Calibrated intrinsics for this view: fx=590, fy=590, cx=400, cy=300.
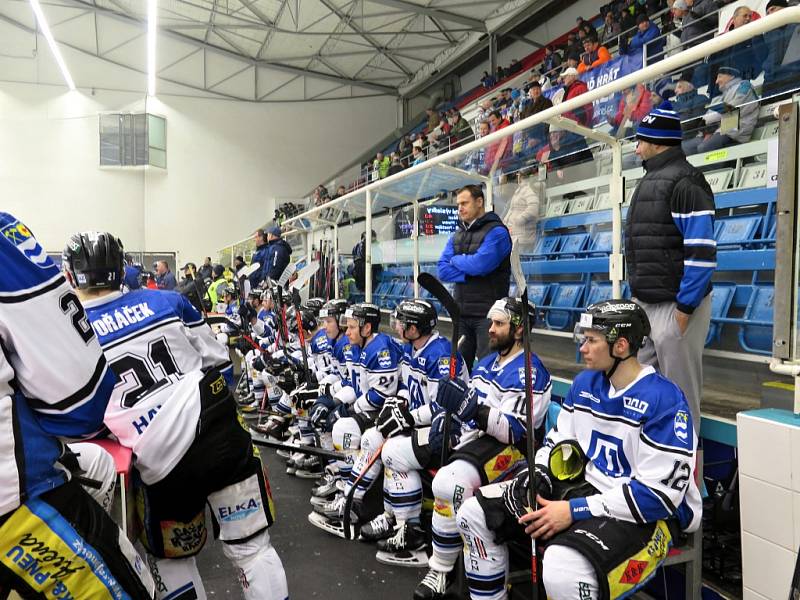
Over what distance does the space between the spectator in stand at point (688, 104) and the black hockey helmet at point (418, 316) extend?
154 centimetres

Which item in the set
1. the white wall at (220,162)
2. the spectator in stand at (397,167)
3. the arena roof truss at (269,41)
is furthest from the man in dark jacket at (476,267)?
the arena roof truss at (269,41)

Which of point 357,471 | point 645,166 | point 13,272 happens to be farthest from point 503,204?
point 13,272

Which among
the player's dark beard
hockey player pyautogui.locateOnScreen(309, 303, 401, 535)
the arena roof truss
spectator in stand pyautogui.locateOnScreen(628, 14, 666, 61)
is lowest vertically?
hockey player pyautogui.locateOnScreen(309, 303, 401, 535)

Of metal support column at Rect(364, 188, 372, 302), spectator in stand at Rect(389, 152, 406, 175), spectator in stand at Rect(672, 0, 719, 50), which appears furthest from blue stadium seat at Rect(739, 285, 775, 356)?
spectator in stand at Rect(389, 152, 406, 175)

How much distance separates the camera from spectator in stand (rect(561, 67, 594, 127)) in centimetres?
278

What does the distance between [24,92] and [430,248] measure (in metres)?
6.39

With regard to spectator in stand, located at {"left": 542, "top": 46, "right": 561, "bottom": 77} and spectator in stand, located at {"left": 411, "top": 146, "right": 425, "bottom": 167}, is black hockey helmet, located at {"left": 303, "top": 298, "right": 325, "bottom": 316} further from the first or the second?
spectator in stand, located at {"left": 542, "top": 46, "right": 561, "bottom": 77}

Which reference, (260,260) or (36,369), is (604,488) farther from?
(260,260)

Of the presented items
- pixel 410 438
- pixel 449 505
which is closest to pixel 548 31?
pixel 410 438

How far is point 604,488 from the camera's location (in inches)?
77.2

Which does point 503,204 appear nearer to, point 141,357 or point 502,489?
point 502,489

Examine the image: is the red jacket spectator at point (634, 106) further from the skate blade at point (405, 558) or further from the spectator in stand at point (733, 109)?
the skate blade at point (405, 558)

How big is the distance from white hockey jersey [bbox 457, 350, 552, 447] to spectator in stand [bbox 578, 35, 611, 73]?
5470 millimetres

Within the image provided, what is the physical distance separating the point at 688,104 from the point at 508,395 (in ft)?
4.68
